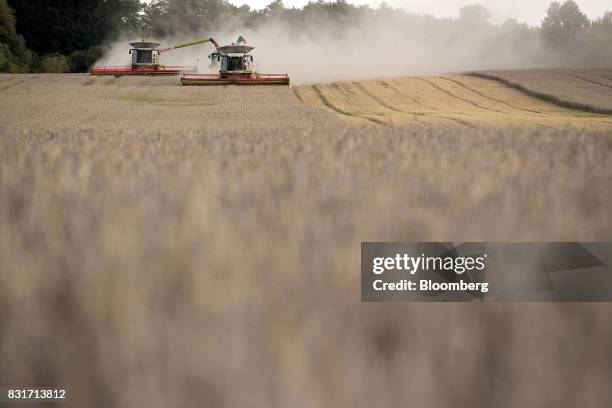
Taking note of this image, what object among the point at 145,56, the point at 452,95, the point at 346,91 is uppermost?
the point at 145,56

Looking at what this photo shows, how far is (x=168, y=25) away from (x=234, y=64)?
43.2 meters

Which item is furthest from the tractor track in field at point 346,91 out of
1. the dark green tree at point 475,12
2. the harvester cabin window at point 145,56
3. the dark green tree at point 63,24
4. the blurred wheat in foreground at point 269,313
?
the dark green tree at point 475,12

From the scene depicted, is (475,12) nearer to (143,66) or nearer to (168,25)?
(168,25)

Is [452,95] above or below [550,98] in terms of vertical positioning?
above

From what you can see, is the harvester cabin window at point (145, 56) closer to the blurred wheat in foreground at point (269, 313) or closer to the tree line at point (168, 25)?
the tree line at point (168, 25)

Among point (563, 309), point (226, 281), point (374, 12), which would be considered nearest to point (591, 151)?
point (563, 309)

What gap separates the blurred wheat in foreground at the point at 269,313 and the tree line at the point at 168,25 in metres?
40.3

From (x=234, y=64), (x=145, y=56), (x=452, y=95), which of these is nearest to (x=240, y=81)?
(x=234, y=64)

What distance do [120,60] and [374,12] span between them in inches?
1785

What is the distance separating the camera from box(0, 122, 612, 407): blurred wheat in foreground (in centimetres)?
59

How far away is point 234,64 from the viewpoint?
24.5 metres

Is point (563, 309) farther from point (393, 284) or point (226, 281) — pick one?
point (226, 281)

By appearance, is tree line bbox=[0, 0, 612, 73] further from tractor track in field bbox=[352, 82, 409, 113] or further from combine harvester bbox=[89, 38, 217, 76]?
tractor track in field bbox=[352, 82, 409, 113]

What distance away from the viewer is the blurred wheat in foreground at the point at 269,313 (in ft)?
1.95
